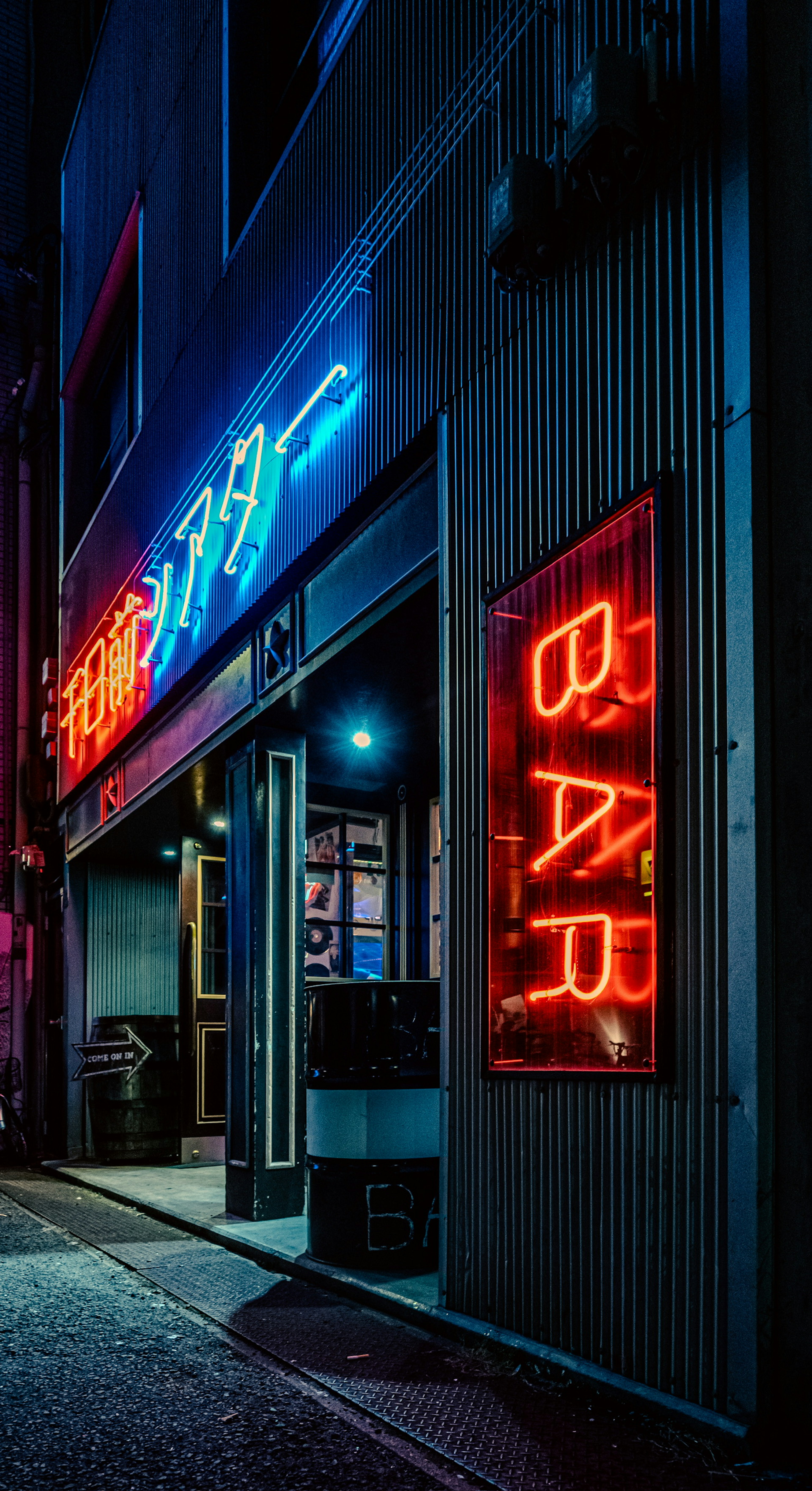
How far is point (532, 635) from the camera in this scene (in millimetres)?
4977

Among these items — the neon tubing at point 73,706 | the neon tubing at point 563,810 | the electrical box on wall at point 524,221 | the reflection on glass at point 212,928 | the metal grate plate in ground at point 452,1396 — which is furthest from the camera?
the neon tubing at point 73,706

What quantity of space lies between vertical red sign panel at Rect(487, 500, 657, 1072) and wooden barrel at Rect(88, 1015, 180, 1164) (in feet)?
25.8

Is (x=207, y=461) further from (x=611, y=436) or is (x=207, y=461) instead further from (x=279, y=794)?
(x=611, y=436)

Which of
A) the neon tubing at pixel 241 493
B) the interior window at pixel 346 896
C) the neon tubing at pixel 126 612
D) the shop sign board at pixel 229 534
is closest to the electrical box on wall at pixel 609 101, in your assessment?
the shop sign board at pixel 229 534

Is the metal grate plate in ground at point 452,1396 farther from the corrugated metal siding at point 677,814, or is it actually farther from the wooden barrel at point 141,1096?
the wooden barrel at point 141,1096

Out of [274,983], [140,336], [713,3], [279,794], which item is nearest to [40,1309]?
[274,983]

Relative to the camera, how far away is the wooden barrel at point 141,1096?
12.0 meters

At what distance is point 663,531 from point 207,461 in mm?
6338

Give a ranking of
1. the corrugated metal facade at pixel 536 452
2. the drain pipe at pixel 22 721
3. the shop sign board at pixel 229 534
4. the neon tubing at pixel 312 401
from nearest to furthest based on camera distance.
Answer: the corrugated metal facade at pixel 536 452 → the neon tubing at pixel 312 401 → the shop sign board at pixel 229 534 → the drain pipe at pixel 22 721

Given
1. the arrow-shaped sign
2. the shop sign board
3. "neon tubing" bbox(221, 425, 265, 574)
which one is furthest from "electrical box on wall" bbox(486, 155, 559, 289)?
the arrow-shaped sign

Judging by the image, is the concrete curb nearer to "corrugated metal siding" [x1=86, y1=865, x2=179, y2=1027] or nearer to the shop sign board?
the shop sign board

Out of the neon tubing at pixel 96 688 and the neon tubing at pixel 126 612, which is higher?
the neon tubing at pixel 126 612

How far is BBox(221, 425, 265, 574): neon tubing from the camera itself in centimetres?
837

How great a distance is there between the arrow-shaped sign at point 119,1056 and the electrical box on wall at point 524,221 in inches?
360
